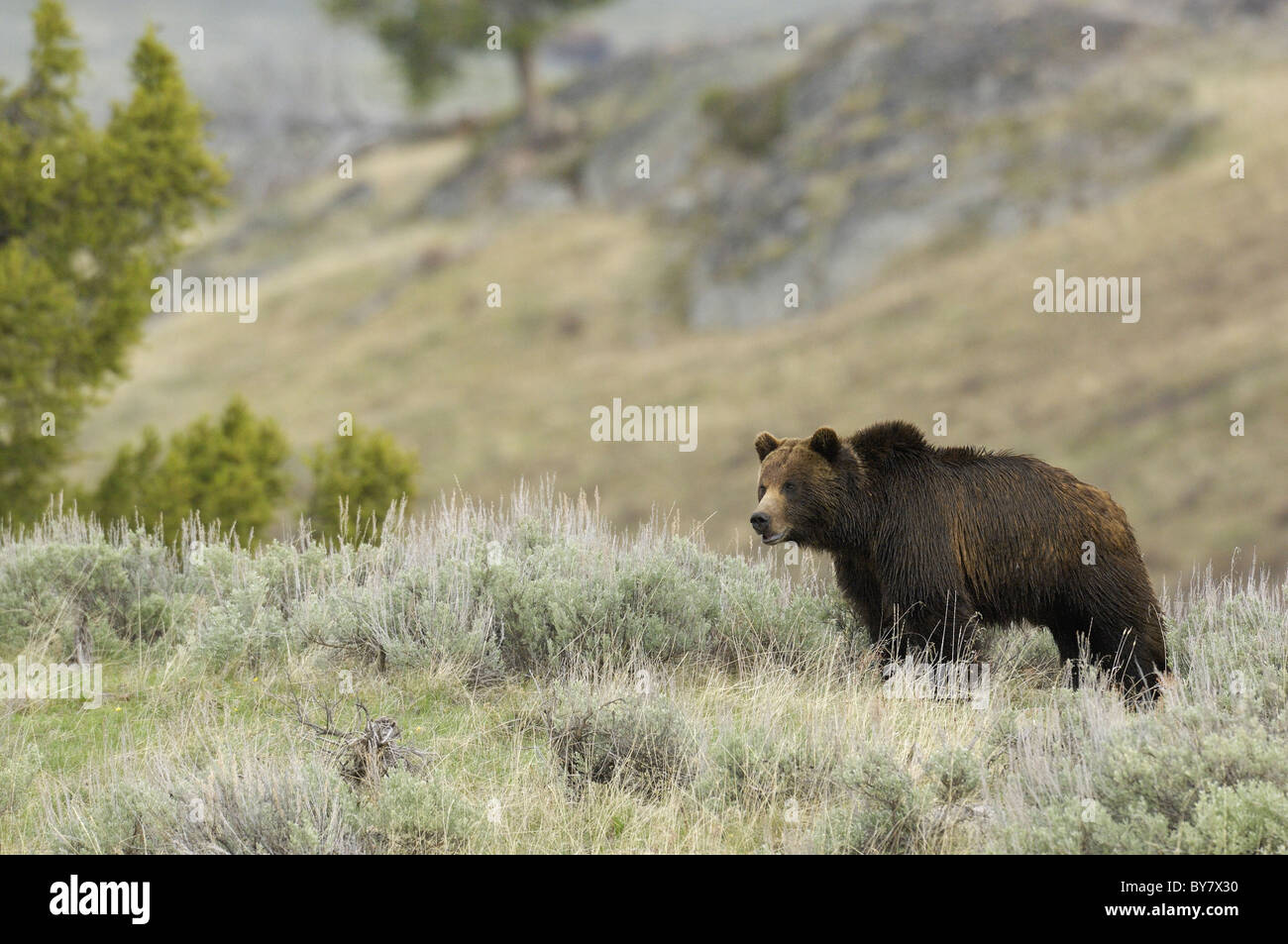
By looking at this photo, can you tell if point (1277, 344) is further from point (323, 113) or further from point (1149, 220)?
point (323, 113)

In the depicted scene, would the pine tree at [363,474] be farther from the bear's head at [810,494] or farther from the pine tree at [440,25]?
the pine tree at [440,25]

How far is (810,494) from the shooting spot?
23.6 ft

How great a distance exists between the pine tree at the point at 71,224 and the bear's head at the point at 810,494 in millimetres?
16693

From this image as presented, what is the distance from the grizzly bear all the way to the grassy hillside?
299 millimetres

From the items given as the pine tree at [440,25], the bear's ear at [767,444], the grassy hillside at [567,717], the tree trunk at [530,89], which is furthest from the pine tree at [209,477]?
the tree trunk at [530,89]

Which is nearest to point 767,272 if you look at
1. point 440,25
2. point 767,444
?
point 440,25

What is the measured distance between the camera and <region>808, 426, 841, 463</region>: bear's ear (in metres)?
7.21

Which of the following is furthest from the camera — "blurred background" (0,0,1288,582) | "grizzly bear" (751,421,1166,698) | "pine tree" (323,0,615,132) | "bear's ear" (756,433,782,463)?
"pine tree" (323,0,615,132)


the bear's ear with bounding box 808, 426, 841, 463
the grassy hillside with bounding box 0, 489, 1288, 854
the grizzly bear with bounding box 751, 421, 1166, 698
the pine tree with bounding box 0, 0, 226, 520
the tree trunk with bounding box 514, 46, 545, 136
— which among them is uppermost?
the tree trunk with bounding box 514, 46, 545, 136

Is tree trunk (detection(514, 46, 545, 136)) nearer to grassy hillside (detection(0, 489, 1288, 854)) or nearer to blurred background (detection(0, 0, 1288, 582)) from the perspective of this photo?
blurred background (detection(0, 0, 1288, 582))

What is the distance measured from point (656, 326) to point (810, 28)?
107 ft

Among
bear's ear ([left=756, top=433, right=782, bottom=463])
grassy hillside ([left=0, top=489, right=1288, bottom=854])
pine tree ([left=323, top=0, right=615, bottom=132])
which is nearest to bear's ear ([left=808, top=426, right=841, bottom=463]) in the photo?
bear's ear ([left=756, top=433, right=782, bottom=463])

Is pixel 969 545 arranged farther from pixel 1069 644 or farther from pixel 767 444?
pixel 767 444

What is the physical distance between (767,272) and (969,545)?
1646 inches
